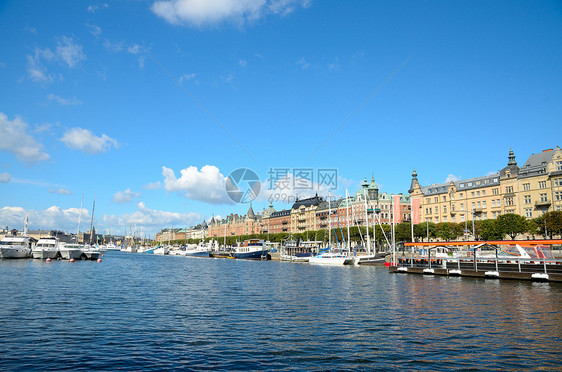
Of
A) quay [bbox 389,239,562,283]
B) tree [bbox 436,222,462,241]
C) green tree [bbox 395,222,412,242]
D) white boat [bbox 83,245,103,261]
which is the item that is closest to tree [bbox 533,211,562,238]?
tree [bbox 436,222,462,241]

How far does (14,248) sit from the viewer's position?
98.8 metres

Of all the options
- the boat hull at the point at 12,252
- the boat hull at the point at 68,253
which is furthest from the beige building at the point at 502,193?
the boat hull at the point at 12,252

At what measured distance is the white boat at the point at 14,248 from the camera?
9838 centimetres

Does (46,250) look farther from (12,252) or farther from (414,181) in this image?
(414,181)

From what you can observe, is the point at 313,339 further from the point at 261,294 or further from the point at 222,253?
the point at 222,253

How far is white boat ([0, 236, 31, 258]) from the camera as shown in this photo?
98.4 metres

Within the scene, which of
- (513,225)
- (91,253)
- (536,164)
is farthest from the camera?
(536,164)

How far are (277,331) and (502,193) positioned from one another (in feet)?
378

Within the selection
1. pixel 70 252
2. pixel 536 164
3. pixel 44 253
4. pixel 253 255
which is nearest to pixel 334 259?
pixel 253 255

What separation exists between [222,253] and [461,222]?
100085 millimetres

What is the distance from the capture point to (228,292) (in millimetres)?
40781

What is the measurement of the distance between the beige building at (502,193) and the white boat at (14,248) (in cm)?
9173

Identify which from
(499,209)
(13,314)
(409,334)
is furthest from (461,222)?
(13,314)

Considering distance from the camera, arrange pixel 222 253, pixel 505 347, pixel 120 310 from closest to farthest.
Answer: pixel 505 347
pixel 120 310
pixel 222 253
